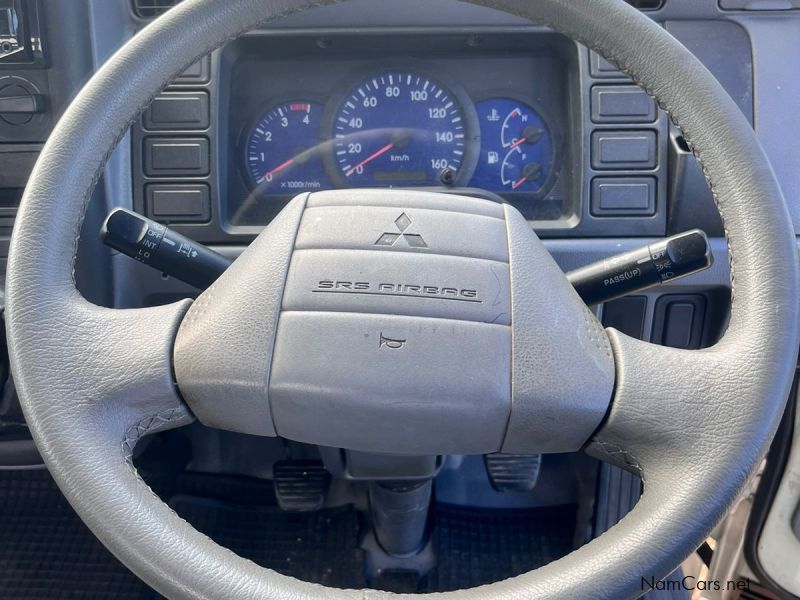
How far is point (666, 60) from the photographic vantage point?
0.64 meters

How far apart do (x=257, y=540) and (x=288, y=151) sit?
2.45ft

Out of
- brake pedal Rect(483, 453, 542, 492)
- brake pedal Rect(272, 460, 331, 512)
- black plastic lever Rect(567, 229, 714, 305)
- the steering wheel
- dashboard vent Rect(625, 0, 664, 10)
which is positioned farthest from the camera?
brake pedal Rect(272, 460, 331, 512)

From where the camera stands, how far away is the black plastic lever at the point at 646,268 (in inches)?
27.3

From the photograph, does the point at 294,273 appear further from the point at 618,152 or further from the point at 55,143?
the point at 618,152

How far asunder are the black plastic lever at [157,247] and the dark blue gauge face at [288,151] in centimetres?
37

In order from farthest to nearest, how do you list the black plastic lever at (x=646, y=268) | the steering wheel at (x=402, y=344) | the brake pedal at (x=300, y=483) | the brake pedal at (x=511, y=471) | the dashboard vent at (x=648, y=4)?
the brake pedal at (x=300, y=483) < the brake pedal at (x=511, y=471) < the dashboard vent at (x=648, y=4) < the black plastic lever at (x=646, y=268) < the steering wheel at (x=402, y=344)

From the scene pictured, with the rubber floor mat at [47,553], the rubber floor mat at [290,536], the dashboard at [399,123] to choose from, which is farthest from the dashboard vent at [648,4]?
the rubber floor mat at [47,553]

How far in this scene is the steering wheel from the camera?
57 cm

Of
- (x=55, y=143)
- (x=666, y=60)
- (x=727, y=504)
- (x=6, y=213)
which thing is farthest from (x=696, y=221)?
(x=6, y=213)

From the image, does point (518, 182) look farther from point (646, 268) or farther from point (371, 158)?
point (646, 268)

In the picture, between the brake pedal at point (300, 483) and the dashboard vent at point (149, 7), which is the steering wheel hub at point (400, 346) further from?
the brake pedal at point (300, 483)

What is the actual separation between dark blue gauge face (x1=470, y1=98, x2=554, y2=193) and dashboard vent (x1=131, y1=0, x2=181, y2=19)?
47cm

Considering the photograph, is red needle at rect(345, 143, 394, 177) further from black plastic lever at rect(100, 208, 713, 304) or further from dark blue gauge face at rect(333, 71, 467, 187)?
black plastic lever at rect(100, 208, 713, 304)

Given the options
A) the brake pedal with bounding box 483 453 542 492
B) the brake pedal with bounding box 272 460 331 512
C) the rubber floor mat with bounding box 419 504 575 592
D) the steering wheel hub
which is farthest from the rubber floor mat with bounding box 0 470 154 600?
the steering wheel hub
